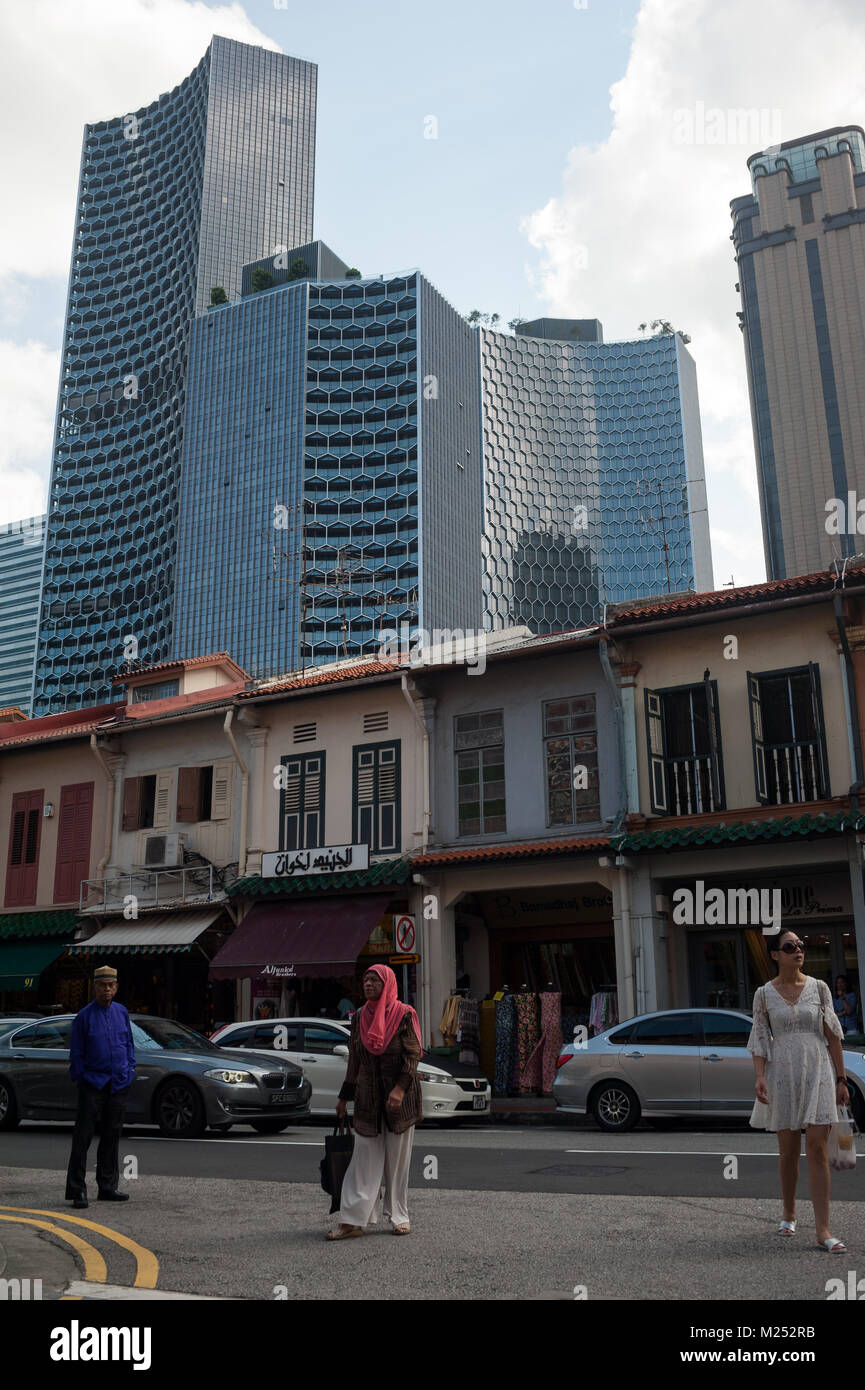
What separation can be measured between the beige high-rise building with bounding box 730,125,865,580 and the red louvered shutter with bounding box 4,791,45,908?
84.0 m

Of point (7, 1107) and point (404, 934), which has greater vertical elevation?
point (404, 934)

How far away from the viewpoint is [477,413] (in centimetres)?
13362

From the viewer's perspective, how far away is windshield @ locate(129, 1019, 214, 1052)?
47.3 ft

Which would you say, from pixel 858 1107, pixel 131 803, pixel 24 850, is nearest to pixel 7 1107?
pixel 858 1107

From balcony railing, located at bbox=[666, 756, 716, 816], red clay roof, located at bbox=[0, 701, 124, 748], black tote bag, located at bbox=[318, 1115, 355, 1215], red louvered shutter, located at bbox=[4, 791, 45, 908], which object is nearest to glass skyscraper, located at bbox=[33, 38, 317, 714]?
red clay roof, located at bbox=[0, 701, 124, 748]

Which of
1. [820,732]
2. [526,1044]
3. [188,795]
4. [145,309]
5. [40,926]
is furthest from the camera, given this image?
[145,309]

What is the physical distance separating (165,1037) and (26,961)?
13.5 metres

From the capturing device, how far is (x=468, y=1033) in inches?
820

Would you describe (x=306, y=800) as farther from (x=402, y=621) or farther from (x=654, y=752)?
(x=402, y=621)

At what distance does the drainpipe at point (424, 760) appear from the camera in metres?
22.8

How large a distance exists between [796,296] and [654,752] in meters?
101

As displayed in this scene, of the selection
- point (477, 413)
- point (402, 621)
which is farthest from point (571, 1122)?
point (477, 413)

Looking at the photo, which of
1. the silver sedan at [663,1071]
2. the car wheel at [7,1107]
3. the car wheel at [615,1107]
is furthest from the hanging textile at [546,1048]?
the car wheel at [7,1107]

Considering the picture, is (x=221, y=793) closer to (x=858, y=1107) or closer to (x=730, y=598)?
(x=730, y=598)
